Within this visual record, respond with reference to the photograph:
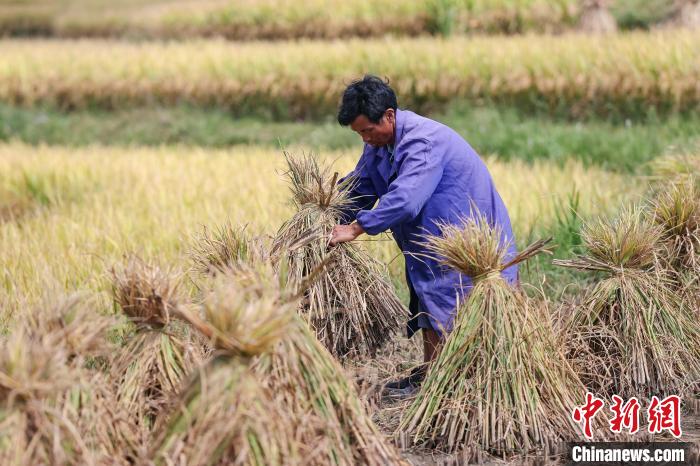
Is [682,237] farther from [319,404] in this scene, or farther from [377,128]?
[319,404]

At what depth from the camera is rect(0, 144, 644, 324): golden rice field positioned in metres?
5.12

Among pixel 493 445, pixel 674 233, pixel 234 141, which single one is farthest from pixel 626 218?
pixel 234 141

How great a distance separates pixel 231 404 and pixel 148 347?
57 cm

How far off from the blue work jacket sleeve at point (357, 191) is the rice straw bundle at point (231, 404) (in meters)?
1.39

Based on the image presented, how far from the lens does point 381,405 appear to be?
367 centimetres

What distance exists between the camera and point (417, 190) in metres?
3.53

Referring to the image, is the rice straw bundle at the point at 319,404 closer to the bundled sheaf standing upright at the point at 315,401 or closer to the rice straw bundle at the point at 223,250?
the bundled sheaf standing upright at the point at 315,401

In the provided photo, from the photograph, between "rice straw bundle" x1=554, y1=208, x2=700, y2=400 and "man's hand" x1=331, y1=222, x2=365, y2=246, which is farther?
"rice straw bundle" x1=554, y1=208, x2=700, y2=400

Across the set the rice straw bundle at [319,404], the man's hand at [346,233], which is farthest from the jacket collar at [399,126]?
the rice straw bundle at [319,404]

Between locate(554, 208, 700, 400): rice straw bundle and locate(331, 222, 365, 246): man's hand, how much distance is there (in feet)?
2.71

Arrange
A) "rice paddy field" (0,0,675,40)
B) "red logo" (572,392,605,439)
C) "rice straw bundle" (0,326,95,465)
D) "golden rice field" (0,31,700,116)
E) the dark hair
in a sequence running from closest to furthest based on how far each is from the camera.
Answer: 1. "rice straw bundle" (0,326,95,465)
2. "red logo" (572,392,605,439)
3. the dark hair
4. "golden rice field" (0,31,700,116)
5. "rice paddy field" (0,0,675,40)

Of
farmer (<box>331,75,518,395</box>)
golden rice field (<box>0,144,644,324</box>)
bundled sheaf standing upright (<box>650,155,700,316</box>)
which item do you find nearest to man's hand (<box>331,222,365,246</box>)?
farmer (<box>331,75,518,395</box>)

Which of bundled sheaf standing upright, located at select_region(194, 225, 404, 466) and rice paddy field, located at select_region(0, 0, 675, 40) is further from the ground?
rice paddy field, located at select_region(0, 0, 675, 40)

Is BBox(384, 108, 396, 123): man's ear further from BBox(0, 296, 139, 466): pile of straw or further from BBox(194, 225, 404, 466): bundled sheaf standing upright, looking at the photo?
BBox(0, 296, 139, 466): pile of straw
